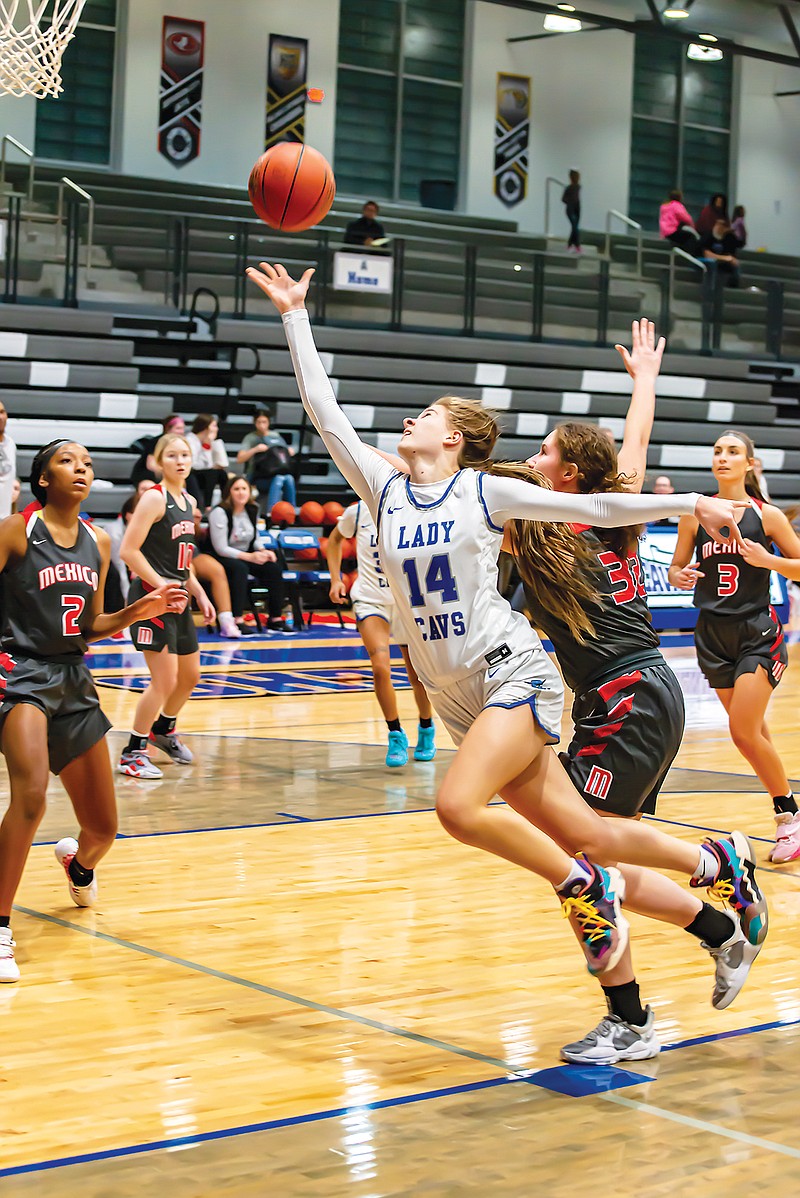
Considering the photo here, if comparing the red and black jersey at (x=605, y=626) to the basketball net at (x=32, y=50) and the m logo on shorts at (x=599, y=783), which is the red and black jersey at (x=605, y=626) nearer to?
the m logo on shorts at (x=599, y=783)

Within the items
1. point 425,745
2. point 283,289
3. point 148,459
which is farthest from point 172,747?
point 148,459

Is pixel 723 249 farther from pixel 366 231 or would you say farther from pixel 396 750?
pixel 396 750

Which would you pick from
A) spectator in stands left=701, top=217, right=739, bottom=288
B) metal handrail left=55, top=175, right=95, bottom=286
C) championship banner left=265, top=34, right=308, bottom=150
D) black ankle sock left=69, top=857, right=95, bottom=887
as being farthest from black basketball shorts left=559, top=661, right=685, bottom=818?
championship banner left=265, top=34, right=308, bottom=150

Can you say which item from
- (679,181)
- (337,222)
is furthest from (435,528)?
(679,181)

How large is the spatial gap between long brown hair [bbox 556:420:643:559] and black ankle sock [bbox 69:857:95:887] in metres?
2.11

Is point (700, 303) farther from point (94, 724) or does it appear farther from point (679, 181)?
point (94, 724)

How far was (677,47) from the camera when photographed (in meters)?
24.6

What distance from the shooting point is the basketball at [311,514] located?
15.4 metres

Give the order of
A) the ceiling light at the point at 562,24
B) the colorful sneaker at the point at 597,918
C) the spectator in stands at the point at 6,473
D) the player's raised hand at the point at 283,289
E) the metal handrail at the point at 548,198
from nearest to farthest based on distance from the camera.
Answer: the colorful sneaker at the point at 597,918
the player's raised hand at the point at 283,289
the spectator in stands at the point at 6,473
the ceiling light at the point at 562,24
the metal handrail at the point at 548,198

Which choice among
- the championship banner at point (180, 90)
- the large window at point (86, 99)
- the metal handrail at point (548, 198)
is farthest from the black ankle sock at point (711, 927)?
the metal handrail at point (548, 198)

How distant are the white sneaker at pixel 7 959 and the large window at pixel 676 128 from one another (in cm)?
2166

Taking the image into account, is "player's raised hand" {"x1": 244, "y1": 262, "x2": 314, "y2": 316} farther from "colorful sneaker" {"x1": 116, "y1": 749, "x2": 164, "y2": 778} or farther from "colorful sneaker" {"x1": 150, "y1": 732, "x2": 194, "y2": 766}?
"colorful sneaker" {"x1": 150, "y1": 732, "x2": 194, "y2": 766}

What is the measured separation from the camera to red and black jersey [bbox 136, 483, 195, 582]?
7.81 meters

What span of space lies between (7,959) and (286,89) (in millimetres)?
18525
